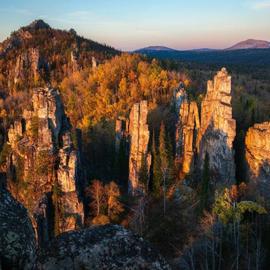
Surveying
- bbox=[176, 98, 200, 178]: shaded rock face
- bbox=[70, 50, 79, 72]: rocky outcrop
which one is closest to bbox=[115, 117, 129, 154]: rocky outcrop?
bbox=[176, 98, 200, 178]: shaded rock face

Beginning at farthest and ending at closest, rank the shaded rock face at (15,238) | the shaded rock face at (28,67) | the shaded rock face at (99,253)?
1. the shaded rock face at (28,67)
2. the shaded rock face at (99,253)
3. the shaded rock face at (15,238)

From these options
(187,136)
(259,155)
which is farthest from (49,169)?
(259,155)

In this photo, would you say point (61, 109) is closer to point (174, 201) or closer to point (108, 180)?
point (108, 180)

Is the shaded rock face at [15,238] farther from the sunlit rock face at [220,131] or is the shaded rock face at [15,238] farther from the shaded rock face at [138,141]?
the shaded rock face at [138,141]

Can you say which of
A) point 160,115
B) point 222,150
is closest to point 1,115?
point 160,115

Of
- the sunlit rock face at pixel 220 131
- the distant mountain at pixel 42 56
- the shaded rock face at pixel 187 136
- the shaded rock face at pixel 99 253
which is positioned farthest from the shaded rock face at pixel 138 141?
the distant mountain at pixel 42 56
